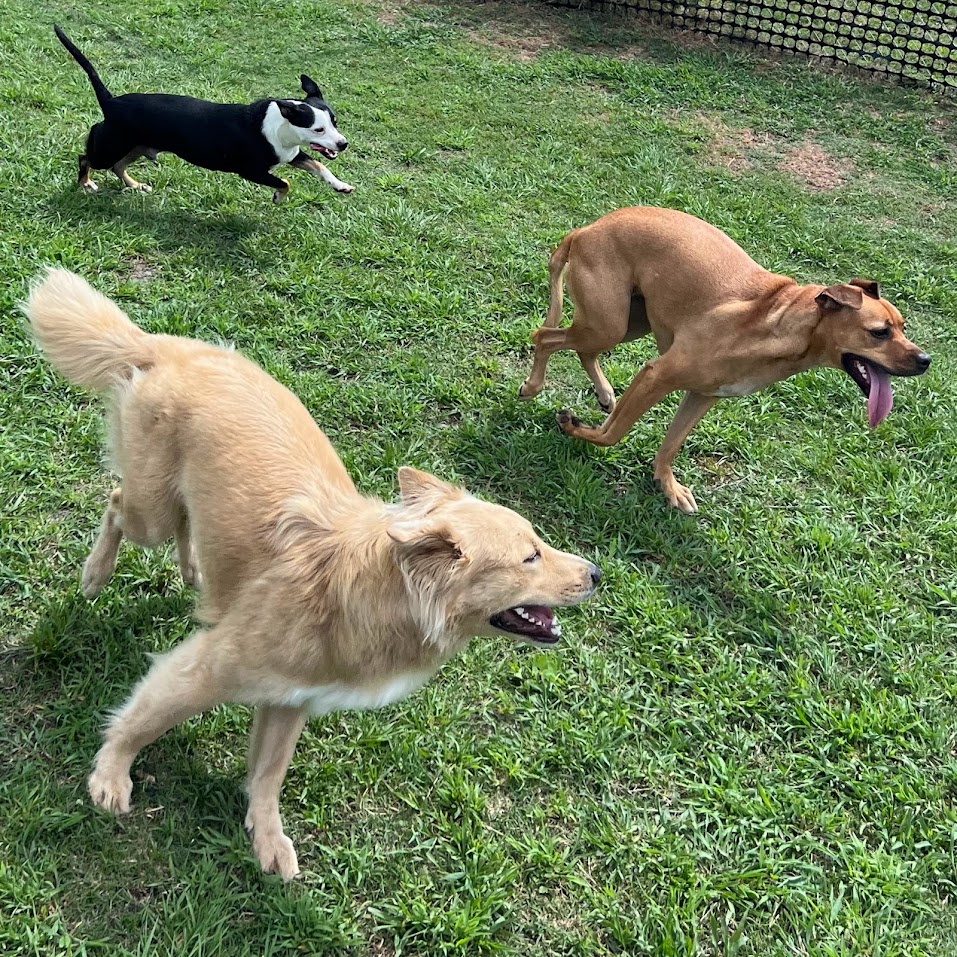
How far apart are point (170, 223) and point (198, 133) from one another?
0.62 meters

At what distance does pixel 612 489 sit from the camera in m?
4.13

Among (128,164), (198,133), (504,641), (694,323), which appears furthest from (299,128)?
(504,641)

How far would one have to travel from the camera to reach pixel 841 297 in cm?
354

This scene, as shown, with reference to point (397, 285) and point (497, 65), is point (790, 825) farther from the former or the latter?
point (497, 65)

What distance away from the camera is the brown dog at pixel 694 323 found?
3607 millimetres

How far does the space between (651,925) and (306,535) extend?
161 centimetres

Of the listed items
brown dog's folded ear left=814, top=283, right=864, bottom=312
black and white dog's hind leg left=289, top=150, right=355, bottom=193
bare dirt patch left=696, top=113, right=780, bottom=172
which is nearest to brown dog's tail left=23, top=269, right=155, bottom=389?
brown dog's folded ear left=814, top=283, right=864, bottom=312

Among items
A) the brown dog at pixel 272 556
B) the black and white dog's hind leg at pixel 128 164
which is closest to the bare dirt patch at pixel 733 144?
the black and white dog's hind leg at pixel 128 164

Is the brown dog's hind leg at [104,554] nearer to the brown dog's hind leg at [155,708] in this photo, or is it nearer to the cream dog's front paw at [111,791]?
the brown dog's hind leg at [155,708]

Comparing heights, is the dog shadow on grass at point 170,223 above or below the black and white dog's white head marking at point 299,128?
below

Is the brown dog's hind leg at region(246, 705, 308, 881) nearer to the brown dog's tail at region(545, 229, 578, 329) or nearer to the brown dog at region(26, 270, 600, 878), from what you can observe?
the brown dog at region(26, 270, 600, 878)

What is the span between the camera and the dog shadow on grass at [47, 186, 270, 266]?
5105 millimetres

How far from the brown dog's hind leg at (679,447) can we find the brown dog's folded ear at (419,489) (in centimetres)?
202

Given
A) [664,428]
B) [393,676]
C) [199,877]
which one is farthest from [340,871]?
[664,428]
